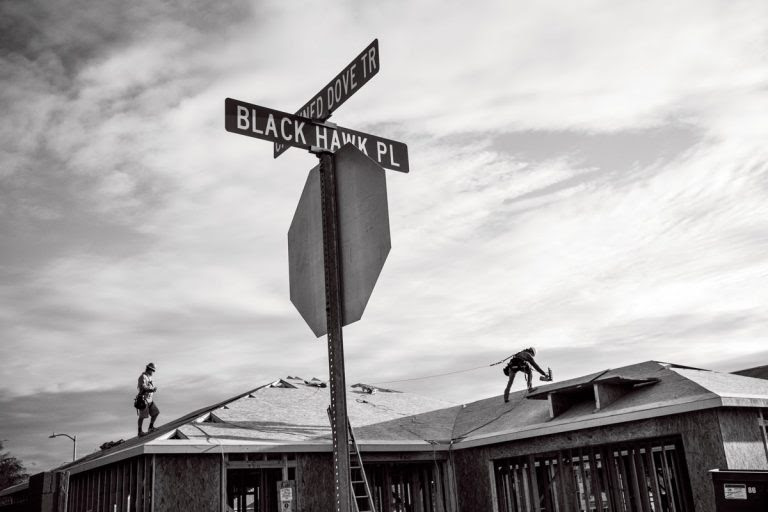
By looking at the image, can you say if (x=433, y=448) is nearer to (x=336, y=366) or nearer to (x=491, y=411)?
(x=491, y=411)

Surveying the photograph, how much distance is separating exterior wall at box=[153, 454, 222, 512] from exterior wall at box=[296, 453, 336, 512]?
5.44ft

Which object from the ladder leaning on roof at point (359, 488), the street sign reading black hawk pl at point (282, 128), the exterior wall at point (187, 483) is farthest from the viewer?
the exterior wall at point (187, 483)

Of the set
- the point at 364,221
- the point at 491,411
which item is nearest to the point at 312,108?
the point at 364,221

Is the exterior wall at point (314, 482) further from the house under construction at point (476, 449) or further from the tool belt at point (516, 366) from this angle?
the tool belt at point (516, 366)

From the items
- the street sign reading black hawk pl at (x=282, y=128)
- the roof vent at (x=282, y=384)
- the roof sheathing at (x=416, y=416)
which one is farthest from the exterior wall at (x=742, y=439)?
the roof vent at (x=282, y=384)

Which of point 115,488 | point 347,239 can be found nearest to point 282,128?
point 347,239

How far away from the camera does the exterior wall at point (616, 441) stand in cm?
1084

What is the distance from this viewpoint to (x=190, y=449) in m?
12.5

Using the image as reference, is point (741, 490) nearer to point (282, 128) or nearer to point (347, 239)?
point (347, 239)

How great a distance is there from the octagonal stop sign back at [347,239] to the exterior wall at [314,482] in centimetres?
1053

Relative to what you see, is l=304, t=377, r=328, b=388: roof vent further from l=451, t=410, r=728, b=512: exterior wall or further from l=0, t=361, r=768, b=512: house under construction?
l=451, t=410, r=728, b=512: exterior wall

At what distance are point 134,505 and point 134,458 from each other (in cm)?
96

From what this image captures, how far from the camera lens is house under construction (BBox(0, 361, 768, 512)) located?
11172 mm

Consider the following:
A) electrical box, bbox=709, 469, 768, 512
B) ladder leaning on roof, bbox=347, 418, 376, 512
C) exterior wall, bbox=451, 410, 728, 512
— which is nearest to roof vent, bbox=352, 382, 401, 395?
exterior wall, bbox=451, 410, 728, 512
